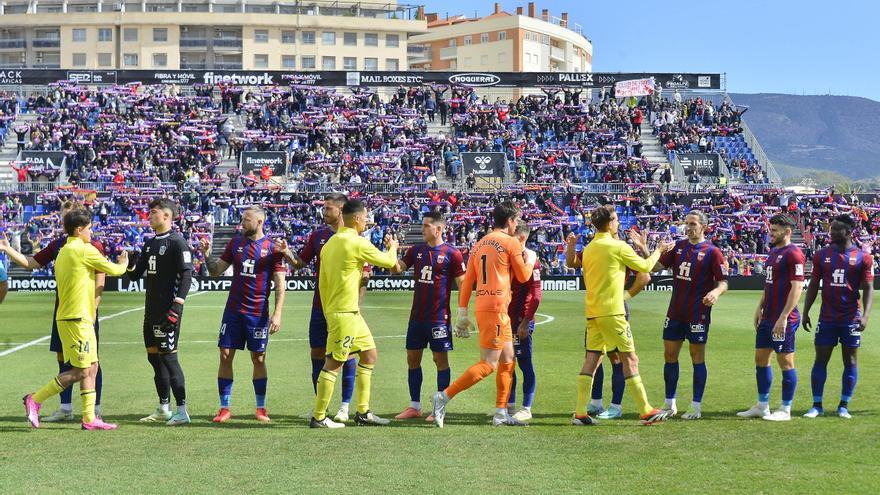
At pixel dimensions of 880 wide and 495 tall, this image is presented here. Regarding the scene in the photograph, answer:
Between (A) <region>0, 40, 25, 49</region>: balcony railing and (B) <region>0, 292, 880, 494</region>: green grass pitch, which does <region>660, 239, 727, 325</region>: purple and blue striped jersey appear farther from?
(A) <region>0, 40, 25, 49</region>: balcony railing

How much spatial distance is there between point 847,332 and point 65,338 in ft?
28.9

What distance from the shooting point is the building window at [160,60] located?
358ft

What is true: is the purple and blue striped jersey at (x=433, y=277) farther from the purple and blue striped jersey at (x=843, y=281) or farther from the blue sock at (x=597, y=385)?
the purple and blue striped jersey at (x=843, y=281)

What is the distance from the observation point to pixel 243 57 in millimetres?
110312

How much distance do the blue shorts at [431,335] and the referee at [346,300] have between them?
92 centimetres

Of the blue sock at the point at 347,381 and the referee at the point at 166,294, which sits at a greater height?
the referee at the point at 166,294

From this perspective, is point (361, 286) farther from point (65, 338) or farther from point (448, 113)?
point (448, 113)

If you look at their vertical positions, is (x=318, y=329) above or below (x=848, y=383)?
above

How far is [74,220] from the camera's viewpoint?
11312 mm

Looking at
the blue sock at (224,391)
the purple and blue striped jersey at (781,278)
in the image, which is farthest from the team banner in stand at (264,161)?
the purple and blue striped jersey at (781,278)

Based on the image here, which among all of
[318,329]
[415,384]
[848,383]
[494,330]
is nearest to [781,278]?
[848,383]

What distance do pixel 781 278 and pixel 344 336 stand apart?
5.11 meters

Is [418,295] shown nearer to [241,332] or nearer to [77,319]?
[241,332]

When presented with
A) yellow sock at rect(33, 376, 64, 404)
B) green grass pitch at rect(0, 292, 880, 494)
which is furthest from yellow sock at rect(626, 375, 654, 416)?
yellow sock at rect(33, 376, 64, 404)
